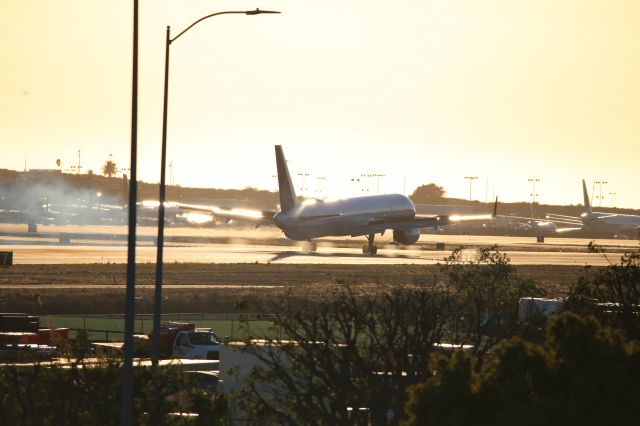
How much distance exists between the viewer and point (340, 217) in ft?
412

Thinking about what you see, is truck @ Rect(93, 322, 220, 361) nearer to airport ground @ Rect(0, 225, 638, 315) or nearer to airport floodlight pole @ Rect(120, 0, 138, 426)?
airport ground @ Rect(0, 225, 638, 315)

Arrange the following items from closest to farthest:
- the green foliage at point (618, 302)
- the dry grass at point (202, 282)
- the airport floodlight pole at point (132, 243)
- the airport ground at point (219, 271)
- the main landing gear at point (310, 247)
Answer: the airport floodlight pole at point (132, 243) → the green foliage at point (618, 302) → the dry grass at point (202, 282) → the airport ground at point (219, 271) → the main landing gear at point (310, 247)

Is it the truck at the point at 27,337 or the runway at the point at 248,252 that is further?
the runway at the point at 248,252

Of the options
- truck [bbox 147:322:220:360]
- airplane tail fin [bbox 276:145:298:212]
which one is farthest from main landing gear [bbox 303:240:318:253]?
truck [bbox 147:322:220:360]

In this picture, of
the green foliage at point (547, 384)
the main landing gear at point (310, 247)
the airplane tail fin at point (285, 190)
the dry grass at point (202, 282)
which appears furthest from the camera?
the main landing gear at point (310, 247)

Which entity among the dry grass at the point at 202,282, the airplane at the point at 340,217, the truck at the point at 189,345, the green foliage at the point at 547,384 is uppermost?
the airplane at the point at 340,217

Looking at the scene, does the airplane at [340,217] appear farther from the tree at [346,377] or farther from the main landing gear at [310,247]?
the tree at [346,377]

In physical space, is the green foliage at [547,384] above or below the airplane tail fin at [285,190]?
below

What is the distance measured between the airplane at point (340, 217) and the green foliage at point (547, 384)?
9595cm

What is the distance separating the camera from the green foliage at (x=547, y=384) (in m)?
22.4

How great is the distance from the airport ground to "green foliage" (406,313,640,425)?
28.8 meters

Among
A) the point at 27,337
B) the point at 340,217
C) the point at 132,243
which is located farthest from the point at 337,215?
the point at 132,243

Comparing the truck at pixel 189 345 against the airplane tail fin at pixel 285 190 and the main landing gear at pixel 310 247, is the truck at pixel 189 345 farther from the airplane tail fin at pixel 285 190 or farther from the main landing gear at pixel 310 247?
the main landing gear at pixel 310 247

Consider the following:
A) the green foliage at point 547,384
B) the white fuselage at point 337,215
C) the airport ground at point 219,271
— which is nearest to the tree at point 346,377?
the green foliage at point 547,384
